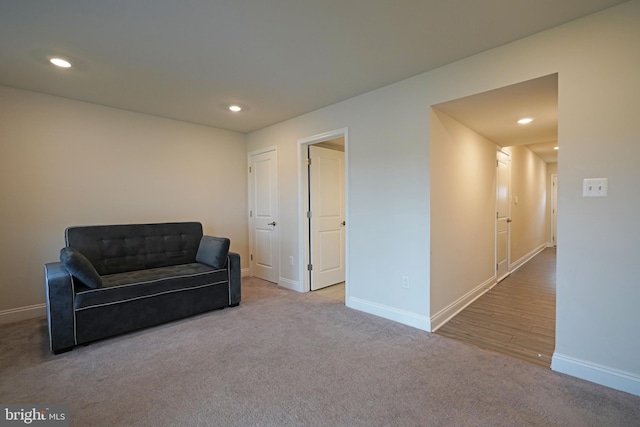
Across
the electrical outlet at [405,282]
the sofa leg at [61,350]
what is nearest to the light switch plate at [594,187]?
the electrical outlet at [405,282]

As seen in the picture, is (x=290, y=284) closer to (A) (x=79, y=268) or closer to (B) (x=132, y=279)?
(B) (x=132, y=279)

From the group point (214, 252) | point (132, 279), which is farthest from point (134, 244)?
point (214, 252)

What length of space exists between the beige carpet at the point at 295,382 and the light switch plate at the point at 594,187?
120 cm

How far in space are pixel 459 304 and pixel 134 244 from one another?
3.64m

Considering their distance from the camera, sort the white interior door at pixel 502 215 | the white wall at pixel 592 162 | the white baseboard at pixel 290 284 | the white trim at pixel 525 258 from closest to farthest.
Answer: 1. the white wall at pixel 592 162
2. the white baseboard at pixel 290 284
3. the white interior door at pixel 502 215
4. the white trim at pixel 525 258

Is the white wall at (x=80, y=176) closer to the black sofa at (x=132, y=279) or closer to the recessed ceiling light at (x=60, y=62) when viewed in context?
the black sofa at (x=132, y=279)

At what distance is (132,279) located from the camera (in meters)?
2.76

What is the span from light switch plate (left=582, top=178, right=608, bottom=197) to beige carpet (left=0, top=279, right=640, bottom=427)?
1.20m

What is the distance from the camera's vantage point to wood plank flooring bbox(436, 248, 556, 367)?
235 cm

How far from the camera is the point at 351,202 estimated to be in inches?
129

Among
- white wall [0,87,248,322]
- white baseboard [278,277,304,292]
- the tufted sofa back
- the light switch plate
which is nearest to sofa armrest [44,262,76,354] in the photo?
the tufted sofa back

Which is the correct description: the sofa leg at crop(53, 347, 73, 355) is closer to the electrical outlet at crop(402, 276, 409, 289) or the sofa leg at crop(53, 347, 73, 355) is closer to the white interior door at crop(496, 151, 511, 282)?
the electrical outlet at crop(402, 276, 409, 289)

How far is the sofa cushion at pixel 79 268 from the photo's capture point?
2.34 m

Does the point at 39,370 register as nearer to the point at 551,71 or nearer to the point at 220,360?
the point at 220,360
